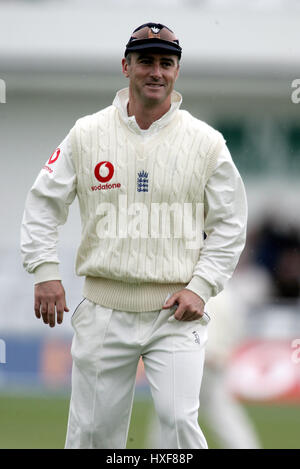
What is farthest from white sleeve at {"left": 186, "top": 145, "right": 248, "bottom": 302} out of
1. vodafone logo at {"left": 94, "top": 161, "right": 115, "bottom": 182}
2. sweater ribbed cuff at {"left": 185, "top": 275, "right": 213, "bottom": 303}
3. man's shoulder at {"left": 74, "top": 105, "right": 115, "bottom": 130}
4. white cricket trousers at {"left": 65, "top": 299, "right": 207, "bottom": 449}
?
man's shoulder at {"left": 74, "top": 105, "right": 115, "bottom": 130}

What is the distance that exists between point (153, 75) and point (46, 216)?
760 millimetres

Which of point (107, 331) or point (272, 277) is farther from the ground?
point (107, 331)

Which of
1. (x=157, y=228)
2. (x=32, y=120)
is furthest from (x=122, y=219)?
(x=32, y=120)

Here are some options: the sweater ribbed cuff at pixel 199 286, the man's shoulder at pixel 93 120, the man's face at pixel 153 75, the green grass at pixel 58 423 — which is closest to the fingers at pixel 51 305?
the sweater ribbed cuff at pixel 199 286

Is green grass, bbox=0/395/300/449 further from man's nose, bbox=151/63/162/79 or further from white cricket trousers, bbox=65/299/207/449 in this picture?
man's nose, bbox=151/63/162/79

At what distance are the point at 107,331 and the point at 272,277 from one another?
7740mm

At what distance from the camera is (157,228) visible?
4.21 metres

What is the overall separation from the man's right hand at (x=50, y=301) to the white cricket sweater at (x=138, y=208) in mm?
42

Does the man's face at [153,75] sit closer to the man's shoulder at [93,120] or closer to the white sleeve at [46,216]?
Result: the man's shoulder at [93,120]

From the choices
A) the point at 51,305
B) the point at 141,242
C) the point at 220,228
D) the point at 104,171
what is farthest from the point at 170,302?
the point at 104,171

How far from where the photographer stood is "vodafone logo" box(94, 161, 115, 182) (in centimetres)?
424

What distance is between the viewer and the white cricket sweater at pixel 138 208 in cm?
421
